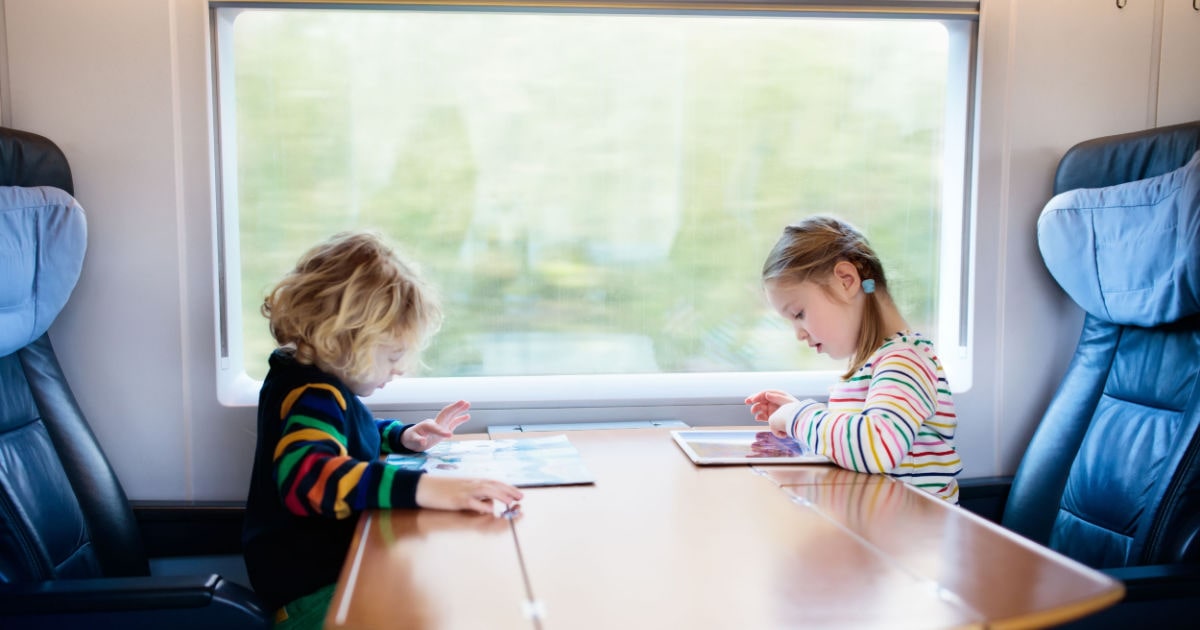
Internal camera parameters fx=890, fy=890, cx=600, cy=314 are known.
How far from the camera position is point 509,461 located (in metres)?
1.81

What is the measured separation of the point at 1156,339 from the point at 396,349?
176cm

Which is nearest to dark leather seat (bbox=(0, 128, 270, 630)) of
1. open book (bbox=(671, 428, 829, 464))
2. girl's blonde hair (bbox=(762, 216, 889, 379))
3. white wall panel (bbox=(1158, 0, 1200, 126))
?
open book (bbox=(671, 428, 829, 464))

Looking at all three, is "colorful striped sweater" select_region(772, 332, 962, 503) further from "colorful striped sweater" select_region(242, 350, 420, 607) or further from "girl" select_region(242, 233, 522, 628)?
"colorful striped sweater" select_region(242, 350, 420, 607)

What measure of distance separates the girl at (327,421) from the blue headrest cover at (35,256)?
0.61m

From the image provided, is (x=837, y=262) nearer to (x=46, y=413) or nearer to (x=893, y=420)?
(x=893, y=420)

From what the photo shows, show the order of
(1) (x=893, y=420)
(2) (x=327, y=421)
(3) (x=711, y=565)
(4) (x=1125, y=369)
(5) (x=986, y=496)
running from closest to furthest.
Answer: (3) (x=711, y=565), (2) (x=327, y=421), (1) (x=893, y=420), (4) (x=1125, y=369), (5) (x=986, y=496)

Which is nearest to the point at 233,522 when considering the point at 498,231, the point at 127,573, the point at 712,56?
the point at 127,573

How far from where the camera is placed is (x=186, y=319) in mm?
2244

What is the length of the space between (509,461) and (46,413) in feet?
3.55

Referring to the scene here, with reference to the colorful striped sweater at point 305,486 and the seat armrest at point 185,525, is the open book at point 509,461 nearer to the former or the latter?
the colorful striped sweater at point 305,486

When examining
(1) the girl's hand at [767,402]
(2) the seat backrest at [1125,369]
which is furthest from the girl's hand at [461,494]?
(2) the seat backrest at [1125,369]

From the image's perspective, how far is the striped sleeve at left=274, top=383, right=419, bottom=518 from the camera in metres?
1.43

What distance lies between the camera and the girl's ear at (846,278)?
6.32 feet

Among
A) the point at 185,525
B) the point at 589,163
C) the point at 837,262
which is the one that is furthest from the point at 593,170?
the point at 185,525
